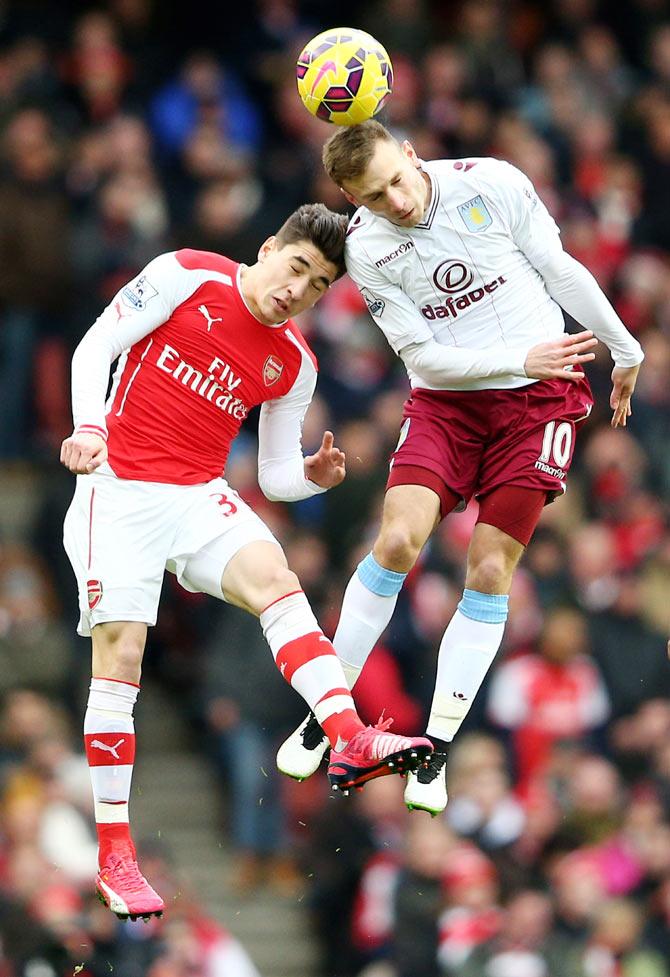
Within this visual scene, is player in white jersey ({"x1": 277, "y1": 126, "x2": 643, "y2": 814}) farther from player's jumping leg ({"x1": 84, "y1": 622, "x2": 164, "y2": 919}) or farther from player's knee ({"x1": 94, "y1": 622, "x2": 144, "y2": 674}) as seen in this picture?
player's knee ({"x1": 94, "y1": 622, "x2": 144, "y2": 674})

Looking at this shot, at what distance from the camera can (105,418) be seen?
27.4 ft

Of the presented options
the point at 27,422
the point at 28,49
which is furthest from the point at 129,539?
the point at 28,49

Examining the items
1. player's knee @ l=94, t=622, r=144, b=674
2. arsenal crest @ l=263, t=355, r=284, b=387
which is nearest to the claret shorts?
arsenal crest @ l=263, t=355, r=284, b=387

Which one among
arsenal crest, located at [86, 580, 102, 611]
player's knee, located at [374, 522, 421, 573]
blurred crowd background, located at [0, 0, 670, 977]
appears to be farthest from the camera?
blurred crowd background, located at [0, 0, 670, 977]

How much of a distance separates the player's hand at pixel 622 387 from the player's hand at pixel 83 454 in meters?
2.25

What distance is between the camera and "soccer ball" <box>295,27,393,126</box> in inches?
316

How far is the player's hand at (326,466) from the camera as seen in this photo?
8.62 meters

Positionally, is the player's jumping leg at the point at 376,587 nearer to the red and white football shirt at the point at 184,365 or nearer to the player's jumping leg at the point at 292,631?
the player's jumping leg at the point at 292,631

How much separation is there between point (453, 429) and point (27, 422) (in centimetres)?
603

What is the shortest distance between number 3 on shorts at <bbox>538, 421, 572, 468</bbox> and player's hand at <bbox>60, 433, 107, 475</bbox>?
193 centimetres

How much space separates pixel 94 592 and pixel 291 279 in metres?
1.54

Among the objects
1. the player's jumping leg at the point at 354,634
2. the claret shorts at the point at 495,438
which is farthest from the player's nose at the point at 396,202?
the player's jumping leg at the point at 354,634

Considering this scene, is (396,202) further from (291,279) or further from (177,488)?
(177,488)

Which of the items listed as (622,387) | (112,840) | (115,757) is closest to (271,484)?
(115,757)
